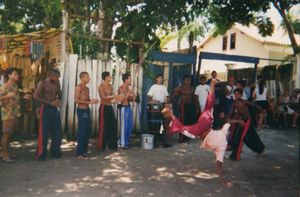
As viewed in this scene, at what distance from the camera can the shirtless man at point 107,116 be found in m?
8.29

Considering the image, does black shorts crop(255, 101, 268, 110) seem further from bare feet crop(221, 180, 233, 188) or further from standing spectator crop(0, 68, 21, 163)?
standing spectator crop(0, 68, 21, 163)

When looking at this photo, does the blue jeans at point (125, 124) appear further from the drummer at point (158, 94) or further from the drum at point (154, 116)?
the drummer at point (158, 94)

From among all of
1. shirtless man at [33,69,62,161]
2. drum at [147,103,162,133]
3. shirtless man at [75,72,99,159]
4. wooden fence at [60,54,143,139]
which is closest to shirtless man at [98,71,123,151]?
shirtless man at [75,72,99,159]

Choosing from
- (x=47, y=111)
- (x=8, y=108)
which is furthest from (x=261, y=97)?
(x=8, y=108)

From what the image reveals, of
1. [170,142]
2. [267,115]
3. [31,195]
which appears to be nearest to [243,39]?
Answer: [267,115]

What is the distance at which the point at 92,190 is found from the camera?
5629 mm

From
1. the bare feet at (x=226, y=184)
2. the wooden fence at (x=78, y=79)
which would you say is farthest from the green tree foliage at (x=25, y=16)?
the bare feet at (x=226, y=184)

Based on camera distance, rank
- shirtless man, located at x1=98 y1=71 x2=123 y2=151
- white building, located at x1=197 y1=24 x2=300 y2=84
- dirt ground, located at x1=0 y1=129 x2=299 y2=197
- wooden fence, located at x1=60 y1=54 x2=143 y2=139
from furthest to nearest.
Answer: white building, located at x1=197 y1=24 x2=300 y2=84, wooden fence, located at x1=60 y1=54 x2=143 y2=139, shirtless man, located at x1=98 y1=71 x2=123 y2=151, dirt ground, located at x1=0 y1=129 x2=299 y2=197

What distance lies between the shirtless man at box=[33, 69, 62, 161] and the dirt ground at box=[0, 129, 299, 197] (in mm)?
348

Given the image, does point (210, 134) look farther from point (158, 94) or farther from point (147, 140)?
point (158, 94)

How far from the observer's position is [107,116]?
331 inches

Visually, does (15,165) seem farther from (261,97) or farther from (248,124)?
(261,97)

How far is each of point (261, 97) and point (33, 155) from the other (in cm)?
775

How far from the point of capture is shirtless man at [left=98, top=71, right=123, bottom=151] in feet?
27.2
